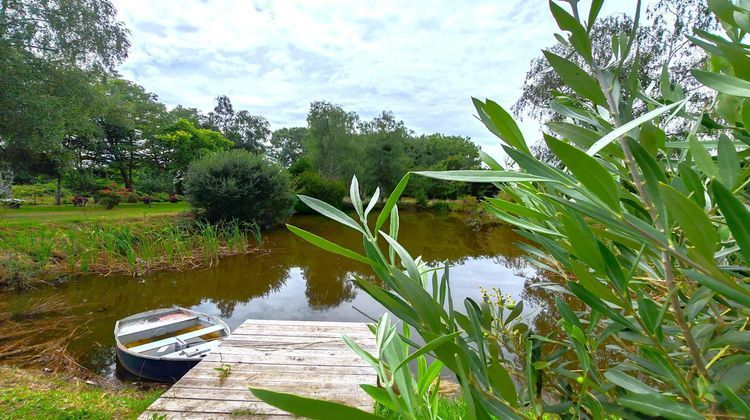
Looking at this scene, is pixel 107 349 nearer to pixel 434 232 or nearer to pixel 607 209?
pixel 607 209

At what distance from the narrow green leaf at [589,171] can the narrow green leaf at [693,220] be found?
35 mm

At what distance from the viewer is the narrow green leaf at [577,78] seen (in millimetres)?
341

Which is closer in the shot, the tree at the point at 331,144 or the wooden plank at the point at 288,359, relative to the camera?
the wooden plank at the point at 288,359

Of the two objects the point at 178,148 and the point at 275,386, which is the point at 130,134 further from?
the point at 275,386

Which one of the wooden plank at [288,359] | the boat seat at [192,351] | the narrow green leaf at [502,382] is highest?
the narrow green leaf at [502,382]

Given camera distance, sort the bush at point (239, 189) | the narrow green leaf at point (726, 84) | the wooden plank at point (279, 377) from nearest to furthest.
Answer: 1. the narrow green leaf at point (726, 84)
2. the wooden plank at point (279, 377)
3. the bush at point (239, 189)

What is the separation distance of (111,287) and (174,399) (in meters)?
5.56

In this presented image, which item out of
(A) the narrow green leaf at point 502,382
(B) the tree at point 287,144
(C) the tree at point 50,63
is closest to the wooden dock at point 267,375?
(A) the narrow green leaf at point 502,382

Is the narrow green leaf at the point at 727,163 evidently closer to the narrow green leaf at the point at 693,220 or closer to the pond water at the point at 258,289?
the narrow green leaf at the point at 693,220

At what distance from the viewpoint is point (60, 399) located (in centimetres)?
258

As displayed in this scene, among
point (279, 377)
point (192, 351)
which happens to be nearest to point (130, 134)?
point (192, 351)

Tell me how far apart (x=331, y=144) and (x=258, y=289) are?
16.4m

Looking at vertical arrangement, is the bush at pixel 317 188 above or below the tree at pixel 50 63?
below

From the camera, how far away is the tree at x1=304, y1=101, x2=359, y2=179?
22.0 meters
